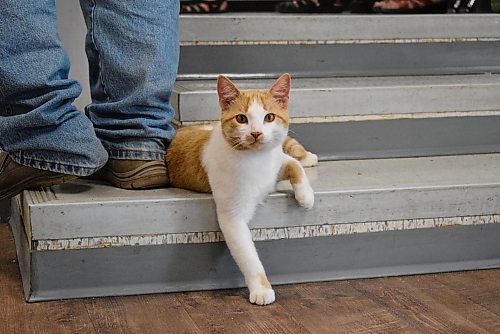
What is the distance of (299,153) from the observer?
2.01m

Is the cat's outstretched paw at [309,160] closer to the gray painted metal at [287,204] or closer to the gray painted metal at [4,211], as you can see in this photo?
the gray painted metal at [287,204]

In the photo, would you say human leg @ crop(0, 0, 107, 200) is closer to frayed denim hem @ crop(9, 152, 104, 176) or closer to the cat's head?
frayed denim hem @ crop(9, 152, 104, 176)

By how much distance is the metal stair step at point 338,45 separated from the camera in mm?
2246

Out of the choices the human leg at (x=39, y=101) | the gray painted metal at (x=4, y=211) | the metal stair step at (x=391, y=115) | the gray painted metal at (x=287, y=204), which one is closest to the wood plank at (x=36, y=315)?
the gray painted metal at (x=287, y=204)

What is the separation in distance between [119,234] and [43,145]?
0.23m

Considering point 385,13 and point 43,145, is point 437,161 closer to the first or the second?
point 385,13

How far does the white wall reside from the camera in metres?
2.32

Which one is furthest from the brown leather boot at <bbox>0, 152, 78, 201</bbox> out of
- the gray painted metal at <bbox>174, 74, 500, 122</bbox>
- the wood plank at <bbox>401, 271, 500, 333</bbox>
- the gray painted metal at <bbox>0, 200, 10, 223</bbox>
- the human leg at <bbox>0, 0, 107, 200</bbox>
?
the wood plank at <bbox>401, 271, 500, 333</bbox>

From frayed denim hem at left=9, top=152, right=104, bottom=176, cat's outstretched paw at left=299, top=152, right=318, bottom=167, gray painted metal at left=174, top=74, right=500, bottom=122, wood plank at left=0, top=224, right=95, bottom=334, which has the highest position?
gray painted metal at left=174, top=74, right=500, bottom=122

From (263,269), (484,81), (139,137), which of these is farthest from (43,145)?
(484,81)

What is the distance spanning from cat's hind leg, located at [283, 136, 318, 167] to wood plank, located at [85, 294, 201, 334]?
44 centimetres

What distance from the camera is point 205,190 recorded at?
1796 millimetres

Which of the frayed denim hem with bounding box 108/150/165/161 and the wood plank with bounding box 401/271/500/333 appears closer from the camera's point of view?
the wood plank with bounding box 401/271/500/333

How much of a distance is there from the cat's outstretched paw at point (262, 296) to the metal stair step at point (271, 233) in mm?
120
